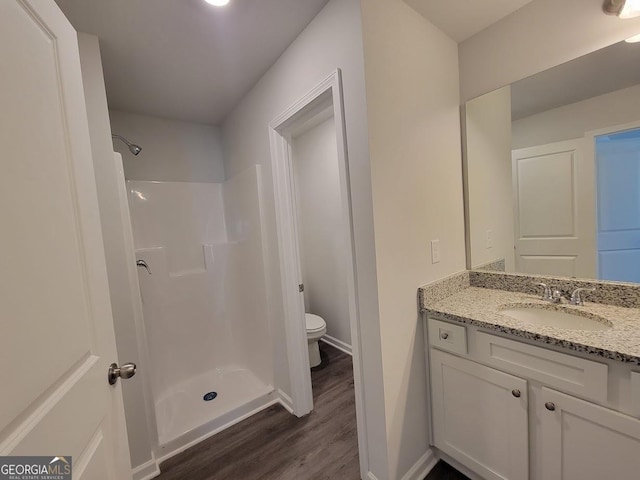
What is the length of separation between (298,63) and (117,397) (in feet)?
5.58

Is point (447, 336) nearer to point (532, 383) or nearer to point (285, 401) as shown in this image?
point (532, 383)

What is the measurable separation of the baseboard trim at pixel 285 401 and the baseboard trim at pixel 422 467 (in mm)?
914

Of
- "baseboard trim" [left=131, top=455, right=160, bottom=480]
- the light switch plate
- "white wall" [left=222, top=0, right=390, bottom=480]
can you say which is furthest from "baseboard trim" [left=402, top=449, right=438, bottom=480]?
"baseboard trim" [left=131, top=455, right=160, bottom=480]

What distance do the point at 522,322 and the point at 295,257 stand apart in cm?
125

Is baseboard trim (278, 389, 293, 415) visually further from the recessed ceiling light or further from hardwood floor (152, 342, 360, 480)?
the recessed ceiling light

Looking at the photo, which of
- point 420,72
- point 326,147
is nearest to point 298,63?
point 420,72

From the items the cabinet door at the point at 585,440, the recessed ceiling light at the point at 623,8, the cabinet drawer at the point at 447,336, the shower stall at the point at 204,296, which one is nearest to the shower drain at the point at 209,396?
the shower stall at the point at 204,296

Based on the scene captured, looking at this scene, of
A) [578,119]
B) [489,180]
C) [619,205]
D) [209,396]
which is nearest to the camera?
[619,205]

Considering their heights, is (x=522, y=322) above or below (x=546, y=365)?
above

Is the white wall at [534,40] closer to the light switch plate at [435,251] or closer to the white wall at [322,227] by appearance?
the light switch plate at [435,251]

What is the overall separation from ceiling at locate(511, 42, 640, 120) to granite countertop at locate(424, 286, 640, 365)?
98cm

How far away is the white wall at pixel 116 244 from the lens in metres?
1.35

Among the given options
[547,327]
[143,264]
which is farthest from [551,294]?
[143,264]

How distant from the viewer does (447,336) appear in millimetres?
1289
